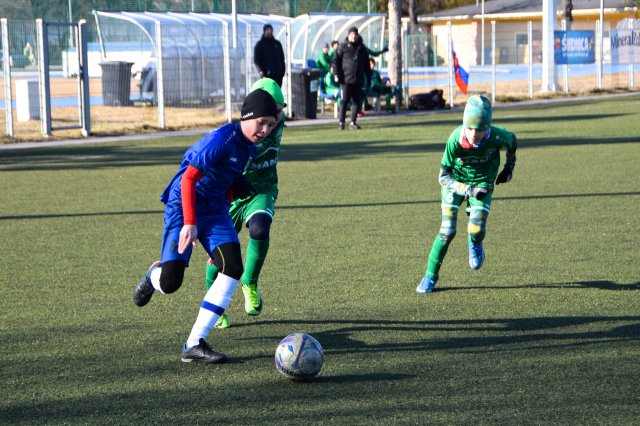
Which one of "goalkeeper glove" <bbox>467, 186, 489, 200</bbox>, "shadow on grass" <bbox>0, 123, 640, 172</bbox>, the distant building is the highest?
the distant building

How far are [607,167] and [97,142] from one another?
1067 cm

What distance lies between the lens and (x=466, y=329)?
21.2 feet

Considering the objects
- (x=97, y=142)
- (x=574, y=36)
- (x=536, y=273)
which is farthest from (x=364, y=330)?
(x=574, y=36)

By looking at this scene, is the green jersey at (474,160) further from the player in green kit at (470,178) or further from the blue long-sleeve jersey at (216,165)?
the blue long-sleeve jersey at (216,165)

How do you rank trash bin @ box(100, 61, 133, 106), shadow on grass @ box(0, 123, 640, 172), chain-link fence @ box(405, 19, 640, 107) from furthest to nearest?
chain-link fence @ box(405, 19, 640, 107) → trash bin @ box(100, 61, 133, 106) → shadow on grass @ box(0, 123, 640, 172)

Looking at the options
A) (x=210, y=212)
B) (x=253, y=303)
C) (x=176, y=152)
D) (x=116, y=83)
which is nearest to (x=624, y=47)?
(x=116, y=83)

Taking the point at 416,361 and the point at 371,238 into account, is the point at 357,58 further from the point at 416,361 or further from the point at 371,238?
the point at 416,361

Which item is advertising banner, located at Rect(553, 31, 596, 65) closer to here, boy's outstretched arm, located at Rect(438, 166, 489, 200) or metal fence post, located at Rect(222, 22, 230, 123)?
metal fence post, located at Rect(222, 22, 230, 123)

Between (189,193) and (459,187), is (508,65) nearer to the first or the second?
(459,187)

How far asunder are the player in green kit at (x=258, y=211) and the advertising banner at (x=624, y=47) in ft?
108

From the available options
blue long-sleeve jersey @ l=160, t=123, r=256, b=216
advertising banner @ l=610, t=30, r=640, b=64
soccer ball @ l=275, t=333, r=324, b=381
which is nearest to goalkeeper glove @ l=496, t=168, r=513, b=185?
blue long-sleeve jersey @ l=160, t=123, r=256, b=216

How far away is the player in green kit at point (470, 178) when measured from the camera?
296 inches

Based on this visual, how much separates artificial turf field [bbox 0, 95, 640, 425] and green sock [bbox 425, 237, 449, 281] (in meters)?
→ 0.18

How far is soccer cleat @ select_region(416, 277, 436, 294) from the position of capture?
7.58 m
